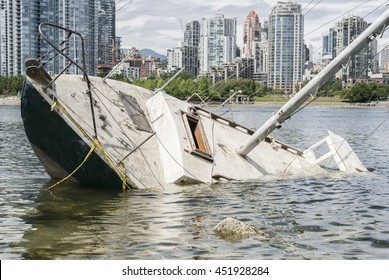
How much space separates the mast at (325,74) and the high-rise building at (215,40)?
300ft

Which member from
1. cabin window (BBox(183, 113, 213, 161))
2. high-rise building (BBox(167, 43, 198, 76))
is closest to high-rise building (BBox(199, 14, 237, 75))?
high-rise building (BBox(167, 43, 198, 76))

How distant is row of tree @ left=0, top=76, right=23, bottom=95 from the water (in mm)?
147725

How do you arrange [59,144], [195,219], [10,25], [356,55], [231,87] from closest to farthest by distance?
[195,219], [59,144], [356,55], [231,87], [10,25]

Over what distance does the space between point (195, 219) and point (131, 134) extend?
19.1ft

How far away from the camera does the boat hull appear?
19531mm

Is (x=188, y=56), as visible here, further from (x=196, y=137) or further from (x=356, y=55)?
(x=356, y=55)

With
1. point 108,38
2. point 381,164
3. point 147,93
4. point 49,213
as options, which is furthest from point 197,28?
point 49,213

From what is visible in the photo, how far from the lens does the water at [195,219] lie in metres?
13.4

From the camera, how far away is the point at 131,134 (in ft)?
71.1

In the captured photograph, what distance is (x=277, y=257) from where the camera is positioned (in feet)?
42.7

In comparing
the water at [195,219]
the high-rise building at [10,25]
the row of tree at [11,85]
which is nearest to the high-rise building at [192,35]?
the row of tree at [11,85]

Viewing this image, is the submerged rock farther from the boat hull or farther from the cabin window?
the cabin window

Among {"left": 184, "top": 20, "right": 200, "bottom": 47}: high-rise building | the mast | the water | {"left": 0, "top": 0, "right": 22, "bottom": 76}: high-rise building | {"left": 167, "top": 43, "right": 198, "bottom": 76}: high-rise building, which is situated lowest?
the water

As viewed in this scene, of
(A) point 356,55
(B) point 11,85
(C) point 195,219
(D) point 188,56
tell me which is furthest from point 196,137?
(B) point 11,85
